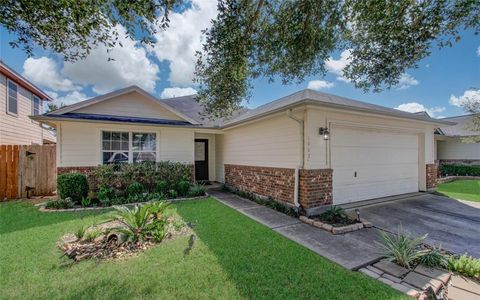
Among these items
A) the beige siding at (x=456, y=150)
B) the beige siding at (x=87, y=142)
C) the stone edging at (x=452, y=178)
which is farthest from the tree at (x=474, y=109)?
the beige siding at (x=87, y=142)

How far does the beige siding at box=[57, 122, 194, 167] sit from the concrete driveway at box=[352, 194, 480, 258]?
8107mm

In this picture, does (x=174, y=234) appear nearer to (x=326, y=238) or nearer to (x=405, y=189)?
(x=326, y=238)

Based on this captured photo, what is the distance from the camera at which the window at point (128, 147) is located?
9148 millimetres

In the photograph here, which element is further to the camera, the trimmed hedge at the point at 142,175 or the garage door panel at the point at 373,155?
the trimmed hedge at the point at 142,175

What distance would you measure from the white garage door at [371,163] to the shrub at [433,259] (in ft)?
10.7

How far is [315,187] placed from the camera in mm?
6270

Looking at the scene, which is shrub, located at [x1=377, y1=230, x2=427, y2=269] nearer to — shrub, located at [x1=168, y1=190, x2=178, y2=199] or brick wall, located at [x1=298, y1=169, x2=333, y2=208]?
brick wall, located at [x1=298, y1=169, x2=333, y2=208]

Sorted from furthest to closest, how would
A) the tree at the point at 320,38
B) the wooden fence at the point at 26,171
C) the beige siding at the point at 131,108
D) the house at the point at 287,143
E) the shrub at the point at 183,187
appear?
1. the beige siding at the point at 131,108
2. the shrub at the point at 183,187
3. the wooden fence at the point at 26,171
4. the house at the point at 287,143
5. the tree at the point at 320,38

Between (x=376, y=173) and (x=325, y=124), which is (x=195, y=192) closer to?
(x=325, y=124)

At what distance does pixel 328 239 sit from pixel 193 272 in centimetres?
289

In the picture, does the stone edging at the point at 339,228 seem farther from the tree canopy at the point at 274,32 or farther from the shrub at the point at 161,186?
the shrub at the point at 161,186

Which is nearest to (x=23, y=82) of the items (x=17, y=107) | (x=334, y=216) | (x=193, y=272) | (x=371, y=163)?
(x=17, y=107)

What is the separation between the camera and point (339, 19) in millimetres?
5395

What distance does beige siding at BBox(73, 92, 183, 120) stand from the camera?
947 cm
